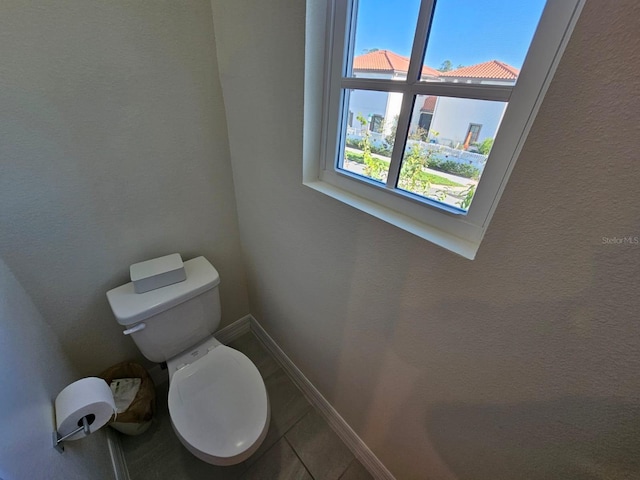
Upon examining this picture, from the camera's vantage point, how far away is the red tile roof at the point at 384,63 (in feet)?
2.03

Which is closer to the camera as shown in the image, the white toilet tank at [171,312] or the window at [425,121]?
the window at [425,121]

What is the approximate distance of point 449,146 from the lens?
2.02 ft

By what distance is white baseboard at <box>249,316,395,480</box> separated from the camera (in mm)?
1140

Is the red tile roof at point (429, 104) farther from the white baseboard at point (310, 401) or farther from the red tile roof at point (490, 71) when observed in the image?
the white baseboard at point (310, 401)

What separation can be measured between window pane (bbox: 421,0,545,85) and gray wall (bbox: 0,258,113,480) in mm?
1128

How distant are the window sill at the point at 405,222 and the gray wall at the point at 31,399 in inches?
34.3

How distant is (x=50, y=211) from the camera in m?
0.90

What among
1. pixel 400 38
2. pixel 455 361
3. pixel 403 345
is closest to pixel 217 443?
pixel 403 345

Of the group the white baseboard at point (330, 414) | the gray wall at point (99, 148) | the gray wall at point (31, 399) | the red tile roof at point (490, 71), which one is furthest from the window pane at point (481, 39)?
the white baseboard at point (330, 414)

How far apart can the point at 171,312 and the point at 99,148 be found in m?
0.68

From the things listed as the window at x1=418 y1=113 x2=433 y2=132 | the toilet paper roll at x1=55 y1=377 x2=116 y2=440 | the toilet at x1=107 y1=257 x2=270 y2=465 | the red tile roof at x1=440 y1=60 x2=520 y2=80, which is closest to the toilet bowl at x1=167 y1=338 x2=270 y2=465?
the toilet at x1=107 y1=257 x2=270 y2=465

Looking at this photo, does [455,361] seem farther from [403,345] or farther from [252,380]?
[252,380]

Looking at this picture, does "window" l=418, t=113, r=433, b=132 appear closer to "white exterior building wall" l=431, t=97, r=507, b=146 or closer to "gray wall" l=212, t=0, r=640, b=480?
"white exterior building wall" l=431, t=97, r=507, b=146

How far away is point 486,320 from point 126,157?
50.1 inches
